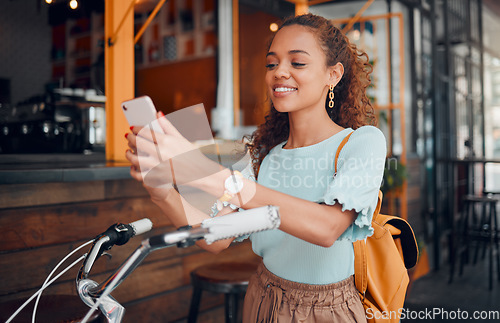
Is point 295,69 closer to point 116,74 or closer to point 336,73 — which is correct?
point 336,73

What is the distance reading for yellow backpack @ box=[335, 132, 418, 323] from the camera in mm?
1178

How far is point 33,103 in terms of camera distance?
2656 mm

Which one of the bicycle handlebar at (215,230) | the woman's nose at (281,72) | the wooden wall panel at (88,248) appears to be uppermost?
the woman's nose at (281,72)

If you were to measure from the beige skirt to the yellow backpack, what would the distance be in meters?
0.03

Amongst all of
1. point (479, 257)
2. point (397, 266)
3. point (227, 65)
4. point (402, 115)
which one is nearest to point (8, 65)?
point (227, 65)

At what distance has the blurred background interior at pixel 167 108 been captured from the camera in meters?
1.95

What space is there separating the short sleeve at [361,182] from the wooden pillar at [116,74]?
176cm

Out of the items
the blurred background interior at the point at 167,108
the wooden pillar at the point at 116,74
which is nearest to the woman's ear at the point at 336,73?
the blurred background interior at the point at 167,108

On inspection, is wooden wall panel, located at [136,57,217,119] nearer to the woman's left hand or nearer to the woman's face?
the woman's face

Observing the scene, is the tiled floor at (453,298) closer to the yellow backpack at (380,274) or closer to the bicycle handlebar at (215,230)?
the yellow backpack at (380,274)

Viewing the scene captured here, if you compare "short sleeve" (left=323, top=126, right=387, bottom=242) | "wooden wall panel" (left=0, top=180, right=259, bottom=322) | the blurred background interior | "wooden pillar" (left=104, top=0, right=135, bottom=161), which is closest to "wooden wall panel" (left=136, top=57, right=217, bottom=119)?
the blurred background interior

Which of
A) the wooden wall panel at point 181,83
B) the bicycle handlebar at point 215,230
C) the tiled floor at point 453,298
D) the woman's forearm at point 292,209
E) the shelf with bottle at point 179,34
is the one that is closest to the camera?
the bicycle handlebar at point 215,230

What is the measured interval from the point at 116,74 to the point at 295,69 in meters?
1.69

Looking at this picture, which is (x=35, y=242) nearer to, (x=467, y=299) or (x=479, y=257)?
(x=467, y=299)
